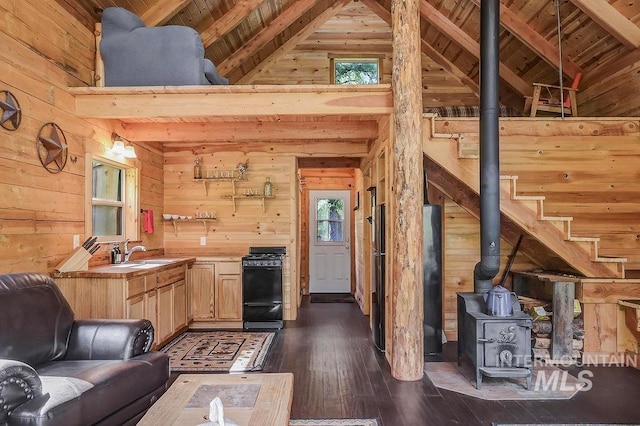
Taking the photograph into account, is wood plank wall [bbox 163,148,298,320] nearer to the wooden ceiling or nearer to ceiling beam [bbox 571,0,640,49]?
the wooden ceiling

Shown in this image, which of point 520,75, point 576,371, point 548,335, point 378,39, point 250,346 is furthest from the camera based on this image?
point 378,39

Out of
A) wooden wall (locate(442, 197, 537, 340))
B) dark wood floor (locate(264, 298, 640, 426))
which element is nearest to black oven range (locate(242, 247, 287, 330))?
dark wood floor (locate(264, 298, 640, 426))

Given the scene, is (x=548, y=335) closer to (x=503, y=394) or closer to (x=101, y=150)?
(x=503, y=394)

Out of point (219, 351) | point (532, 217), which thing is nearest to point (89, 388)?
point (219, 351)

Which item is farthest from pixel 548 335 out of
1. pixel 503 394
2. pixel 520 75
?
pixel 520 75

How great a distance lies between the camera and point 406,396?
10.3 ft

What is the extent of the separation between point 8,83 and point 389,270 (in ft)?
10.9

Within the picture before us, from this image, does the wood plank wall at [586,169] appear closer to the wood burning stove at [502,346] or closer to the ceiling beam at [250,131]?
the ceiling beam at [250,131]

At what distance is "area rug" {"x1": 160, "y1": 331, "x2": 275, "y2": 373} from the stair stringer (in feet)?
8.71

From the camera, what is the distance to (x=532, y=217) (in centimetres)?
390

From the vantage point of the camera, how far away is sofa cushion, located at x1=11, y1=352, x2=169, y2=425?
1.79 meters

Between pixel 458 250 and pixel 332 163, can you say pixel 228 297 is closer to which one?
pixel 332 163

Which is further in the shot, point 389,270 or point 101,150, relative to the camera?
point 101,150

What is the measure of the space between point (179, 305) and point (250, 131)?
7.36ft
